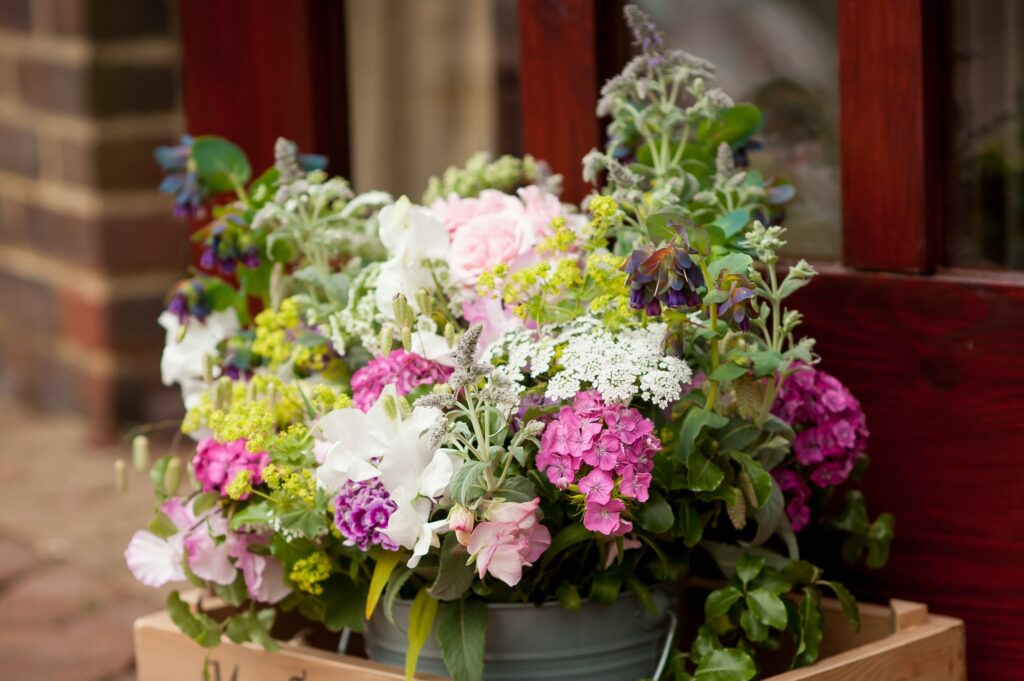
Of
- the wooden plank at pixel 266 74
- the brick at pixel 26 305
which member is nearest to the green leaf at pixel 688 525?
the wooden plank at pixel 266 74

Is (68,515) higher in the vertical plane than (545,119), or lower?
lower

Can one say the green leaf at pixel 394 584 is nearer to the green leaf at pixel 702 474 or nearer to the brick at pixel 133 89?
the green leaf at pixel 702 474

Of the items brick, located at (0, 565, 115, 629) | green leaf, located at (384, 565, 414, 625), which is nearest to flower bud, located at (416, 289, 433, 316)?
green leaf, located at (384, 565, 414, 625)

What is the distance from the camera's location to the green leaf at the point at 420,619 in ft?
3.91

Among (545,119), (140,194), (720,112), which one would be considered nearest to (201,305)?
(545,119)

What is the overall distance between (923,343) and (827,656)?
318mm

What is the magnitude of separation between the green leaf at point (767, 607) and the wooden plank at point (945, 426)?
10.9 inches

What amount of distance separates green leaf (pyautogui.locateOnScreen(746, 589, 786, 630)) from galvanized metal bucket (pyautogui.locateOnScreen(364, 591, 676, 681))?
88mm

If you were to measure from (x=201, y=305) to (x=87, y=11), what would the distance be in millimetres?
1357

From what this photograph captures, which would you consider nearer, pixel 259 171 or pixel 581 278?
pixel 581 278

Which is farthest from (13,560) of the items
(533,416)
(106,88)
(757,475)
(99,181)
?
(757,475)

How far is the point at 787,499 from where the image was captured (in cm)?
135

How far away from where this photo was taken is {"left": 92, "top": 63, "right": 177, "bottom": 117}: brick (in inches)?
107

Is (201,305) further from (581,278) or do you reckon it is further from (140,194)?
(140,194)
